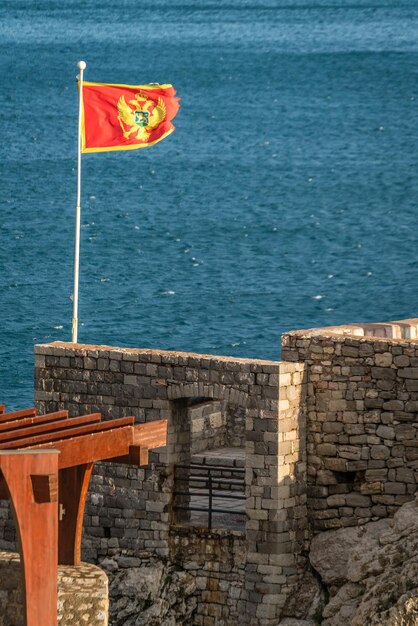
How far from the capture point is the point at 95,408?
33.9 metres

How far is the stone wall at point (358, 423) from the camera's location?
32.0 metres

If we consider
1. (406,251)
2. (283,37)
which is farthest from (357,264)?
(283,37)

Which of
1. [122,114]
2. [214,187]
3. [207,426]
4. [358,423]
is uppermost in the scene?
[214,187]

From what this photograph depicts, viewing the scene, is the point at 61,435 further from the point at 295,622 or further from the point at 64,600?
the point at 295,622

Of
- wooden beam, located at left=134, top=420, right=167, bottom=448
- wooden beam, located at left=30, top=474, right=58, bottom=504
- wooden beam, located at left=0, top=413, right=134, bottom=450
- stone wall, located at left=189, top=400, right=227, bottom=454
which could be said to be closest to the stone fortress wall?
stone wall, located at left=189, top=400, right=227, bottom=454

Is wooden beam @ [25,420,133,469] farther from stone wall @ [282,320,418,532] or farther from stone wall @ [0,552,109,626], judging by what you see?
stone wall @ [282,320,418,532]

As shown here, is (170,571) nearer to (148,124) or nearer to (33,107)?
(148,124)

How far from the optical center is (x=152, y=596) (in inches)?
1318

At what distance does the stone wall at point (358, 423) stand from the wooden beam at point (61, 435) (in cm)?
530

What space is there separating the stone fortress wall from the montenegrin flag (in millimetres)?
5328

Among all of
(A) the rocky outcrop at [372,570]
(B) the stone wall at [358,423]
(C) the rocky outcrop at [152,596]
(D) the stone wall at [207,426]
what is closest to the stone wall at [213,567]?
(C) the rocky outcrop at [152,596]

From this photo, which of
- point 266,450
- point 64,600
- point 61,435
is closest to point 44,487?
point 61,435

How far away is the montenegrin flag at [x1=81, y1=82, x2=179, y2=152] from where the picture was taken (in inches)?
1486

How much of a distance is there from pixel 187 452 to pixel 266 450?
6.67 ft
